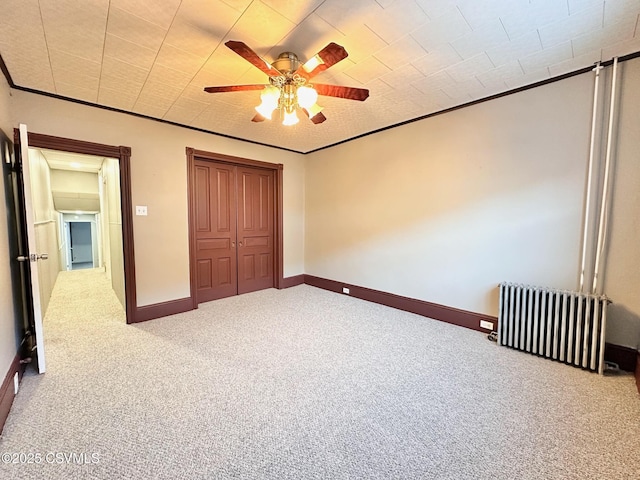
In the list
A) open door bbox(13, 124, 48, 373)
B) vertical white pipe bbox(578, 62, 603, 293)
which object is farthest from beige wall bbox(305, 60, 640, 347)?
open door bbox(13, 124, 48, 373)

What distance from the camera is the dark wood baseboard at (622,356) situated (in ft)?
7.29

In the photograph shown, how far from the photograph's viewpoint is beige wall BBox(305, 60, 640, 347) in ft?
7.87

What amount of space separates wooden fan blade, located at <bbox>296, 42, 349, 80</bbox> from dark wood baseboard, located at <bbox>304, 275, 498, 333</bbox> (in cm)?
295

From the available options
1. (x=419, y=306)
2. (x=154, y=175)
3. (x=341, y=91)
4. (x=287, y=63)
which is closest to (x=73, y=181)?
(x=154, y=175)

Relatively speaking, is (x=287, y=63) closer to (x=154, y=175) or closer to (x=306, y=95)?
(x=306, y=95)

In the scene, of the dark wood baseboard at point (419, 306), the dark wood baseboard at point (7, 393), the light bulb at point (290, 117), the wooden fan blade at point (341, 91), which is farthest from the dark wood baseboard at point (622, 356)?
the dark wood baseboard at point (7, 393)

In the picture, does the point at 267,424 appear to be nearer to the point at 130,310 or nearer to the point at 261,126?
the point at 130,310

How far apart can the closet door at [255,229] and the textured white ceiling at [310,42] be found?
180 centimetres

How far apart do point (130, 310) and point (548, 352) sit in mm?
4495

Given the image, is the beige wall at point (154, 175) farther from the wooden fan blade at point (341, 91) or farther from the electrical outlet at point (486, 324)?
the electrical outlet at point (486, 324)

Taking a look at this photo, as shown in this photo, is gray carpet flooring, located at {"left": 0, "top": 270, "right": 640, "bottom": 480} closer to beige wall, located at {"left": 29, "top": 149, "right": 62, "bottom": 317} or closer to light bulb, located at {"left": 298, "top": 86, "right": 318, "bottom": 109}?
beige wall, located at {"left": 29, "top": 149, "right": 62, "bottom": 317}

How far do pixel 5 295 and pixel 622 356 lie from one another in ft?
16.1

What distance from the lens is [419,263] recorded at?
359 centimetres

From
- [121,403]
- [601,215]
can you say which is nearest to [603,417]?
[601,215]
